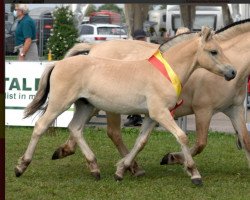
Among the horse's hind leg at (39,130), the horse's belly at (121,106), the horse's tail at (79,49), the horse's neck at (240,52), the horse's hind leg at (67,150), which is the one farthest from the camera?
the horse's tail at (79,49)

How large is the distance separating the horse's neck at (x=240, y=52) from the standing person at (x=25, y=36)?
699cm

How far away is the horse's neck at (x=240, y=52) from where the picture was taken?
10.1m

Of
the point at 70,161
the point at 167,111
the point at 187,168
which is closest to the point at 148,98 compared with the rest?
the point at 167,111

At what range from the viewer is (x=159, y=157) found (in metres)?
12.2

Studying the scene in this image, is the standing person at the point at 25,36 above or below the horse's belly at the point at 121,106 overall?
below

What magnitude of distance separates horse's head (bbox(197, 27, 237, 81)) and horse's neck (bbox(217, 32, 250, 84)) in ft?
1.62

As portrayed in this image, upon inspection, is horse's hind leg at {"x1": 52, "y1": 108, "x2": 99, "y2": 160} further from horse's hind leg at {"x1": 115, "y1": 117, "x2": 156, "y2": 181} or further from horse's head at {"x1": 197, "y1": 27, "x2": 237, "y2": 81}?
horse's head at {"x1": 197, "y1": 27, "x2": 237, "y2": 81}

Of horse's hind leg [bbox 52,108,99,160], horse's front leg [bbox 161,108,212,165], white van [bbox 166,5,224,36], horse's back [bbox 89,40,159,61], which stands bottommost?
white van [bbox 166,5,224,36]

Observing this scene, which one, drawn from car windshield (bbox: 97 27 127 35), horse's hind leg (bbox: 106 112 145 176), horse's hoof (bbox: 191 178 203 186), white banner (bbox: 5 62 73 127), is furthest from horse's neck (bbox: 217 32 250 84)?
car windshield (bbox: 97 27 127 35)

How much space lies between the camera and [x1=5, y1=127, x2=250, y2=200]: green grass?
8.99 meters

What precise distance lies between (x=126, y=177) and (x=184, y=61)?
157 cm

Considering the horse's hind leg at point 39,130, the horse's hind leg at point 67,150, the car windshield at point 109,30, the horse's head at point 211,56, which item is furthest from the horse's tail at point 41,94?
the car windshield at point 109,30

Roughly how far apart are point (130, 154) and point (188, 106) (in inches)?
39.7

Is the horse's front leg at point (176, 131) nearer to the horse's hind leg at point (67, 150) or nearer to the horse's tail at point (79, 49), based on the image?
the horse's hind leg at point (67, 150)
